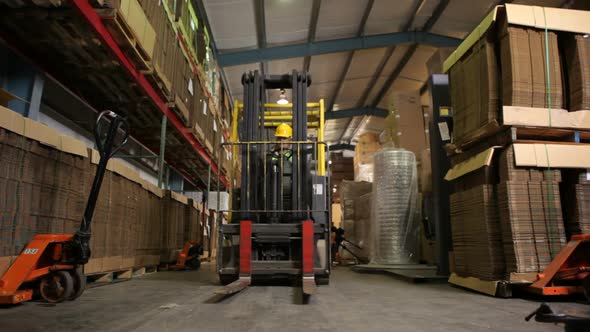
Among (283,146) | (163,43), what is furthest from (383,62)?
(283,146)

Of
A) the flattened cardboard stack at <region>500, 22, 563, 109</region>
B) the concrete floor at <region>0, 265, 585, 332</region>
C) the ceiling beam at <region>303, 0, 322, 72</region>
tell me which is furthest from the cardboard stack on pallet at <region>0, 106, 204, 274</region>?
the ceiling beam at <region>303, 0, 322, 72</region>

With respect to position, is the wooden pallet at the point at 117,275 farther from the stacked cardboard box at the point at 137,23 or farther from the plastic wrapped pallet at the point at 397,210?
the plastic wrapped pallet at the point at 397,210

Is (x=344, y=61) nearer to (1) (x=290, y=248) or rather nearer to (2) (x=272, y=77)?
(2) (x=272, y=77)

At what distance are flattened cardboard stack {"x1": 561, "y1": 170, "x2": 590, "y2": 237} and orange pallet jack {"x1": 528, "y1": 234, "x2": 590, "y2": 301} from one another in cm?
30

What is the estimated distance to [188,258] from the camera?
7.62 m

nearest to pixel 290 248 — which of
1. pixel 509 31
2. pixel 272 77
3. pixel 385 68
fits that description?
pixel 272 77

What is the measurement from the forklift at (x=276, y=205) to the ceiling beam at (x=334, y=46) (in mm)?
6124

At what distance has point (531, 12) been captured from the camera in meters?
3.99

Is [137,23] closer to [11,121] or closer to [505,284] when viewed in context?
[11,121]

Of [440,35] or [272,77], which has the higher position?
[440,35]

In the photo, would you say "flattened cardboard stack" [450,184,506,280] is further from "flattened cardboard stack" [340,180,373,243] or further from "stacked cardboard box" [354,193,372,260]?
"flattened cardboard stack" [340,180,373,243]

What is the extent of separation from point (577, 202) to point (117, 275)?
5461 mm

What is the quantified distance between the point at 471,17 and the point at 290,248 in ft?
30.0

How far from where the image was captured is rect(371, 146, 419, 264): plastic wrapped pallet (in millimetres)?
6629
